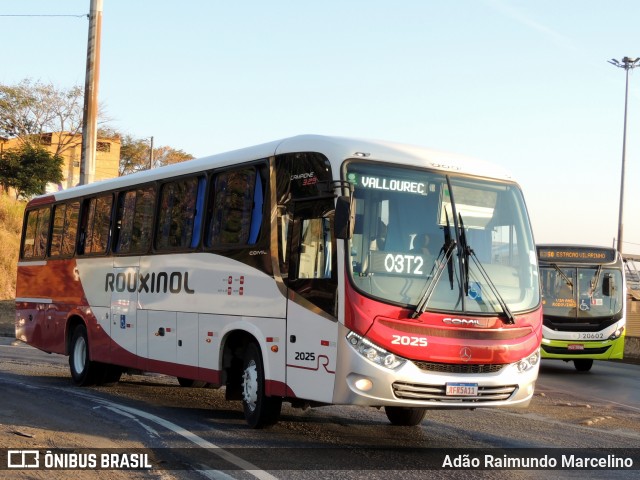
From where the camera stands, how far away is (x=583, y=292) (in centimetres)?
2334

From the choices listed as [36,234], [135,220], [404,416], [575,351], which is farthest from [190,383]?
[575,351]

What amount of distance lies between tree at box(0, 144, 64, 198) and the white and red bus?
62997mm

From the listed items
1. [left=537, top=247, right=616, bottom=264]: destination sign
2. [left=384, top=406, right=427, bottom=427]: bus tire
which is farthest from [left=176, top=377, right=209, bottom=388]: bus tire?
[left=537, top=247, right=616, bottom=264]: destination sign

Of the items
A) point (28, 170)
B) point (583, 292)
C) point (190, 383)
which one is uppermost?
point (28, 170)

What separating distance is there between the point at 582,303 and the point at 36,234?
12.8 metres

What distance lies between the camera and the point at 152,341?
13.6m

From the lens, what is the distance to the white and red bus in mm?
9477

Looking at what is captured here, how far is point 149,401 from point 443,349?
18.0 feet

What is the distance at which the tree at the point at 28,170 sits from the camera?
73.1m

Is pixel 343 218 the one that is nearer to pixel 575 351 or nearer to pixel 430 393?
pixel 430 393

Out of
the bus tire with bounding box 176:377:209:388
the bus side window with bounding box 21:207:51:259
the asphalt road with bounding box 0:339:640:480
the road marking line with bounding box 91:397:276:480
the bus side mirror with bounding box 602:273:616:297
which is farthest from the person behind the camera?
the bus side mirror with bounding box 602:273:616:297

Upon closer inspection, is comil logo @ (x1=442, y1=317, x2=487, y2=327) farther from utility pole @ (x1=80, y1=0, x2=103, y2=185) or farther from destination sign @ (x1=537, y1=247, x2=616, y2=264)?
utility pole @ (x1=80, y1=0, x2=103, y2=185)

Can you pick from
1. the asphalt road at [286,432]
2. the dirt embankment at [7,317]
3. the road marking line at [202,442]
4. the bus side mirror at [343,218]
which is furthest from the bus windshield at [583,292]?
the dirt embankment at [7,317]

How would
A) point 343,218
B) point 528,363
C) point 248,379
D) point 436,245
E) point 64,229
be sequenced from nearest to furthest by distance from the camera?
point 343,218, point 436,245, point 528,363, point 248,379, point 64,229
